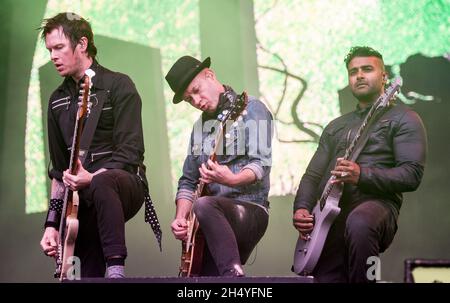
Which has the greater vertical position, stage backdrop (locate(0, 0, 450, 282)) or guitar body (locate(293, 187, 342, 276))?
stage backdrop (locate(0, 0, 450, 282))

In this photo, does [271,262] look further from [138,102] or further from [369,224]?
[138,102]

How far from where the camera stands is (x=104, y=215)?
4340 millimetres

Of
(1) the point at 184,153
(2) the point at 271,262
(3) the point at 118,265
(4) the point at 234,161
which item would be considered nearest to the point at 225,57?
(1) the point at 184,153

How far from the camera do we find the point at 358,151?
4684mm

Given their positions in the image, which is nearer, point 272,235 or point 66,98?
point 66,98

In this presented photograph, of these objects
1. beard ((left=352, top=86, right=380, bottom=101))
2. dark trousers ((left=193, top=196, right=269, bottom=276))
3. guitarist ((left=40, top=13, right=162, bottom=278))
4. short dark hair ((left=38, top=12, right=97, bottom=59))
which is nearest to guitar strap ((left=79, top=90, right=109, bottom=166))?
guitarist ((left=40, top=13, right=162, bottom=278))

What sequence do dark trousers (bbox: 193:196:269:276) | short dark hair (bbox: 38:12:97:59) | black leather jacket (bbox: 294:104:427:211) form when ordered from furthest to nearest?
short dark hair (bbox: 38:12:97:59) → black leather jacket (bbox: 294:104:427:211) → dark trousers (bbox: 193:196:269:276)

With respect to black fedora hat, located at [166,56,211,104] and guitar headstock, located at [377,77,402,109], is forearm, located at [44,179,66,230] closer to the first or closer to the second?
black fedora hat, located at [166,56,211,104]

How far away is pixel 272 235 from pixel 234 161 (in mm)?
798

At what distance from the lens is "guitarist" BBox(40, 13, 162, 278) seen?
4363mm

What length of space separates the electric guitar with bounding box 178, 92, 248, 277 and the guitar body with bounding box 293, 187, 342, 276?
0.60m

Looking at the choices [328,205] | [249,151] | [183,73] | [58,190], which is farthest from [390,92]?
[58,190]

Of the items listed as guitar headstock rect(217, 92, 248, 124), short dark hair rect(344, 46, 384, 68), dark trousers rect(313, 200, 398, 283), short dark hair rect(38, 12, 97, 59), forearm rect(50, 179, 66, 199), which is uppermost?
short dark hair rect(38, 12, 97, 59)

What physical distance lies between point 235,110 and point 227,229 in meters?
0.77
